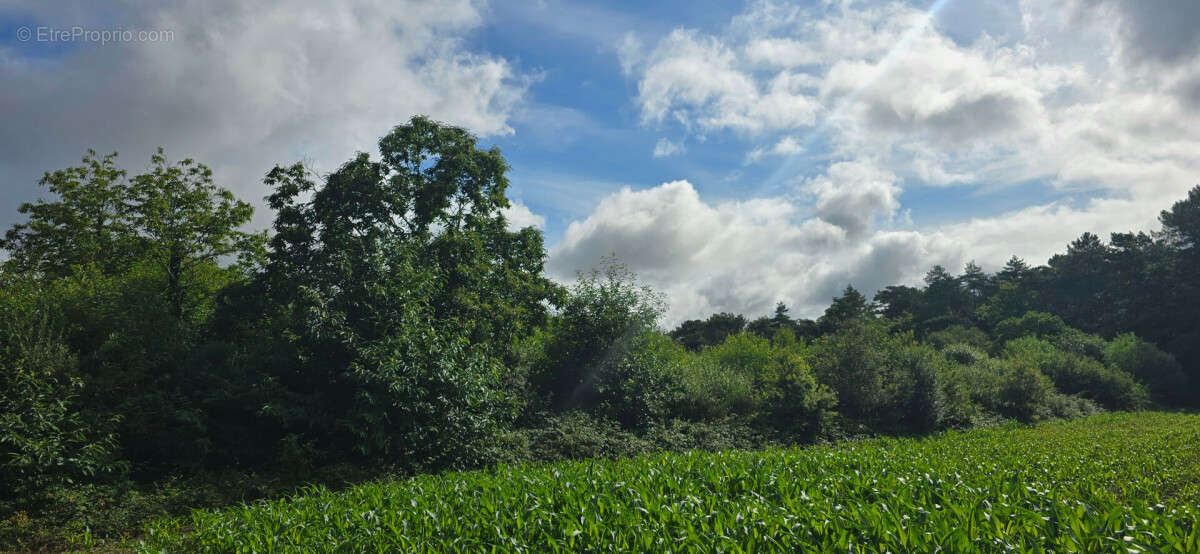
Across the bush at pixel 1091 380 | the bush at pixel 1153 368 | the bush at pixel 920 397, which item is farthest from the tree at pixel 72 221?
the bush at pixel 1153 368

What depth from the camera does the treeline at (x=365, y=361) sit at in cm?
1072

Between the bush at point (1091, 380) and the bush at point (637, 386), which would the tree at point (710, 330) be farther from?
the bush at point (637, 386)

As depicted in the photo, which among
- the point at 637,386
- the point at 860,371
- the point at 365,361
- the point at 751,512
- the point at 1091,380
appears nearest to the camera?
the point at 751,512

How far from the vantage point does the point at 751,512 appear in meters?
4.65

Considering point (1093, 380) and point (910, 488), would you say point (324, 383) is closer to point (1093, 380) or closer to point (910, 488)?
point (910, 488)

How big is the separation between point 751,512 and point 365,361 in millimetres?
8759

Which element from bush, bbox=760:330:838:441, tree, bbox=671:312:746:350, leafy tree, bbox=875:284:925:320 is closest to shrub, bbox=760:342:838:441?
bush, bbox=760:330:838:441

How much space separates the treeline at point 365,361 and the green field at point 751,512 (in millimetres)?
2771

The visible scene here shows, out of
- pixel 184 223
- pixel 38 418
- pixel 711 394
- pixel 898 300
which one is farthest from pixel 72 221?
pixel 898 300

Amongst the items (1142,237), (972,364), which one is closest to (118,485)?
(972,364)

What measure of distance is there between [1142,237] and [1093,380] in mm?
26542

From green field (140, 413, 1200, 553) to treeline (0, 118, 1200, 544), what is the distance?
2.77m

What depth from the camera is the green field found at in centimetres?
384

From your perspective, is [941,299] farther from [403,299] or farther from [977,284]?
[403,299]
